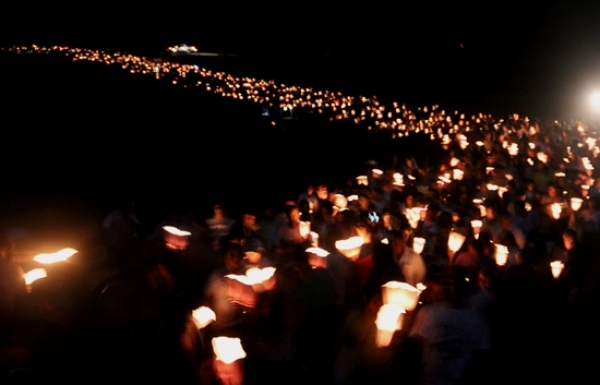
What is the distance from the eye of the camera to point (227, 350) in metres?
5.34

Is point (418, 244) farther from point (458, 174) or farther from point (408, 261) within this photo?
point (458, 174)

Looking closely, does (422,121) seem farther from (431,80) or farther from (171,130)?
(431,80)

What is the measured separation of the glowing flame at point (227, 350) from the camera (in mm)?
5340

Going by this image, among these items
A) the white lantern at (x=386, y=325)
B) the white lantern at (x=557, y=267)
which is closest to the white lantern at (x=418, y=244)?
the white lantern at (x=557, y=267)

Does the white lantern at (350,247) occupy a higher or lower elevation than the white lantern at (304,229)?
higher

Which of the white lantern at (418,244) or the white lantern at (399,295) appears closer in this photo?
the white lantern at (399,295)

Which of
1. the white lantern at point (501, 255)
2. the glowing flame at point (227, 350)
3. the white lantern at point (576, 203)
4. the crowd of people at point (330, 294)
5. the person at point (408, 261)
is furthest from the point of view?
the white lantern at point (576, 203)

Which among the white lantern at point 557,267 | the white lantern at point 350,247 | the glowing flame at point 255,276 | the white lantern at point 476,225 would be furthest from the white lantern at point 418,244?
the glowing flame at point 255,276

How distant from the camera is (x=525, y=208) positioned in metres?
11.8

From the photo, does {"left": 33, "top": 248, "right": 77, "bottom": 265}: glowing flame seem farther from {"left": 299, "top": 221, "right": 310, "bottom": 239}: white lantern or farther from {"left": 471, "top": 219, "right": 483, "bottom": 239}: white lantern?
{"left": 471, "top": 219, "right": 483, "bottom": 239}: white lantern

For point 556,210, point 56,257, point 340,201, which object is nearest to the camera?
point 56,257

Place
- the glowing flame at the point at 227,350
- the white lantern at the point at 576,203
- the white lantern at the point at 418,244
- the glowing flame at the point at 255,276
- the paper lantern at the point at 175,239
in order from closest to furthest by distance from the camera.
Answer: the glowing flame at the point at 227,350, the glowing flame at the point at 255,276, the paper lantern at the point at 175,239, the white lantern at the point at 418,244, the white lantern at the point at 576,203

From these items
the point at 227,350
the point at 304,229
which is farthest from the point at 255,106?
the point at 227,350

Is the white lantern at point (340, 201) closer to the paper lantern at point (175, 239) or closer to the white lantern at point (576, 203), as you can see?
the white lantern at point (576, 203)
